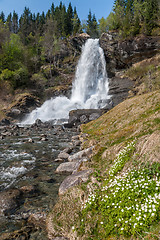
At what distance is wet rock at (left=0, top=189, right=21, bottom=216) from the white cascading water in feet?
98.9

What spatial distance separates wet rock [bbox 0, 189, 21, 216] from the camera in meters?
5.36

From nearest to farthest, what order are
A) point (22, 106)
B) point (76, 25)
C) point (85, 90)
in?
point (22, 106) < point (85, 90) < point (76, 25)

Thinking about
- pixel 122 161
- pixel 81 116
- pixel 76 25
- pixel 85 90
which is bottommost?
pixel 122 161

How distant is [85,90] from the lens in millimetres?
43969

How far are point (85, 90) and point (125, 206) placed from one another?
41.7 meters

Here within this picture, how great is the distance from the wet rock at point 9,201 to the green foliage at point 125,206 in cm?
284

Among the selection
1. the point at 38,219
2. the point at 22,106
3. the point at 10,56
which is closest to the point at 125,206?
the point at 38,219

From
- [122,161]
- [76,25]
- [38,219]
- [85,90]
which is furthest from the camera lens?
[76,25]

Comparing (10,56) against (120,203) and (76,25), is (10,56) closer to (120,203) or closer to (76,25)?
(76,25)

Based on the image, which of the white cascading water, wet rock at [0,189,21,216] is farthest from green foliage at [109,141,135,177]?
the white cascading water

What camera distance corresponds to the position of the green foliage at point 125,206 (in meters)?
3.04

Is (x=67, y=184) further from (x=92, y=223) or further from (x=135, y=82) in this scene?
(x=135, y=82)

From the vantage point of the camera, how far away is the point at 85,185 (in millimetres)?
4910

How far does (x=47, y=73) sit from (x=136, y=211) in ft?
186
